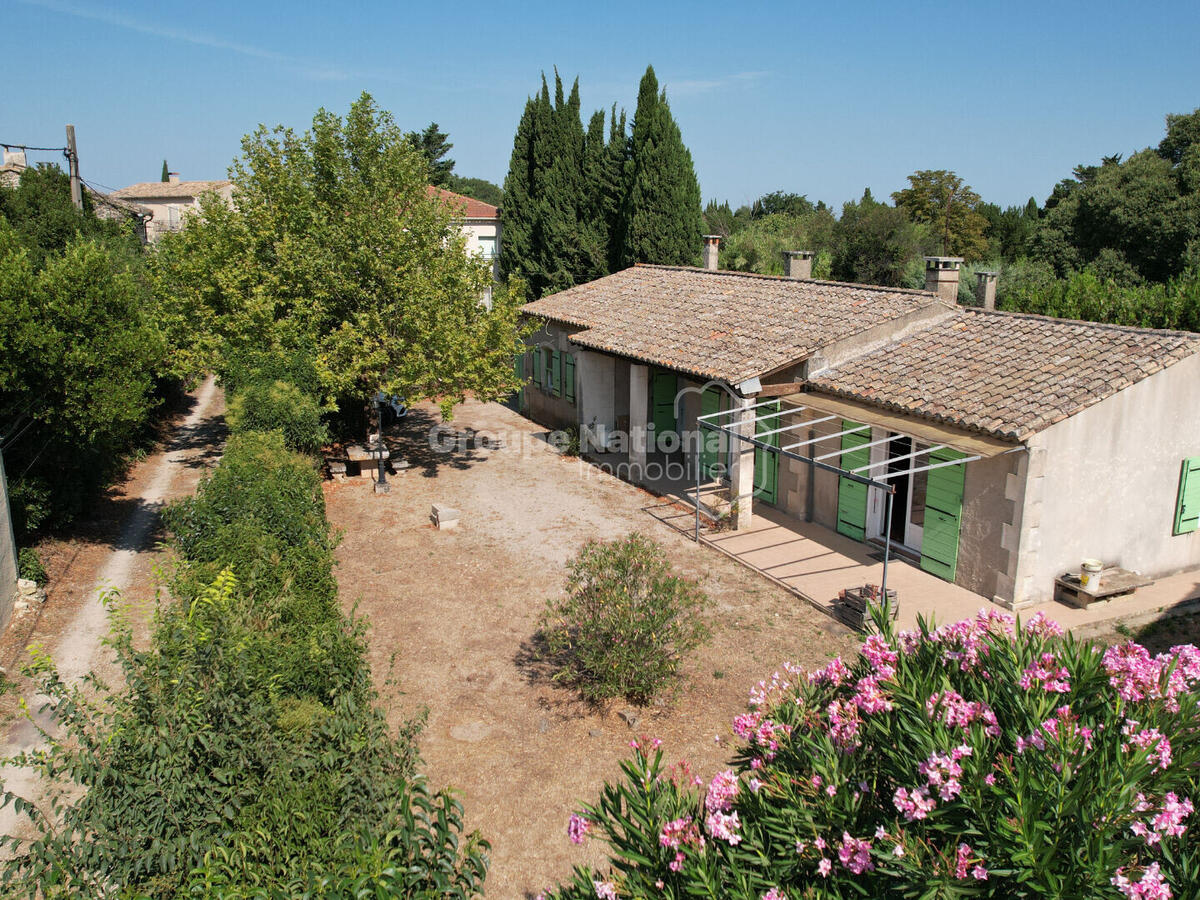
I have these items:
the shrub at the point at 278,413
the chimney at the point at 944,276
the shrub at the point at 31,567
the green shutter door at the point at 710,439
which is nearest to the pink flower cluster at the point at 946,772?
the shrub at the point at 278,413

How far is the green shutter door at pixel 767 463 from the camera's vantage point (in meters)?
15.5

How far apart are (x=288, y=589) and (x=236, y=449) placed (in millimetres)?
4866

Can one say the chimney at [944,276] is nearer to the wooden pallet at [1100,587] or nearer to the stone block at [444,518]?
the wooden pallet at [1100,587]

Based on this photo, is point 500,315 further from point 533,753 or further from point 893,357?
point 533,753

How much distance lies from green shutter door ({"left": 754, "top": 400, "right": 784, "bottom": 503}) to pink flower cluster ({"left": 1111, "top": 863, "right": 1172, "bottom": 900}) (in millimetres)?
12134

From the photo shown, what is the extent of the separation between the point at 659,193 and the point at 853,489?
17.2m

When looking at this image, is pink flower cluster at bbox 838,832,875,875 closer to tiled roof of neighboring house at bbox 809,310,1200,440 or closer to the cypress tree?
tiled roof of neighboring house at bbox 809,310,1200,440

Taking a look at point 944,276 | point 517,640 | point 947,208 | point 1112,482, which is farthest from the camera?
point 947,208

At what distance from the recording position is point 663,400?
65.2ft

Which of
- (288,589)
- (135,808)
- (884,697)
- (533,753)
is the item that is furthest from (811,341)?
(135,808)

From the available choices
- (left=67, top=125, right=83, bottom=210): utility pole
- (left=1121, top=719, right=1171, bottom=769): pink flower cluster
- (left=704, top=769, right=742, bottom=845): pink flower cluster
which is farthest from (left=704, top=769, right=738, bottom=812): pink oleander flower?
(left=67, top=125, right=83, bottom=210): utility pole

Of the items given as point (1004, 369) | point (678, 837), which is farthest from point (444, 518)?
point (678, 837)

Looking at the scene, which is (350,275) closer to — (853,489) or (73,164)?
(853,489)

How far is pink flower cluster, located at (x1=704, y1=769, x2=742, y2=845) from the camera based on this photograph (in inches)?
156
